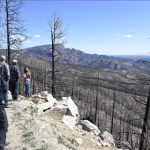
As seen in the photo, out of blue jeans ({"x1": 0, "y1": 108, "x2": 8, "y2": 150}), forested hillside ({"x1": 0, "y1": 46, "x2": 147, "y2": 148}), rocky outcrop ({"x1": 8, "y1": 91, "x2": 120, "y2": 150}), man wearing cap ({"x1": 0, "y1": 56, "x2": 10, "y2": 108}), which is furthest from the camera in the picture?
forested hillside ({"x1": 0, "y1": 46, "x2": 147, "y2": 148})

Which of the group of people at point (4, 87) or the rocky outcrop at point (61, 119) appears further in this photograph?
the rocky outcrop at point (61, 119)

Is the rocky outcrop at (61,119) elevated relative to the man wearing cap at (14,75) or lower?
lower

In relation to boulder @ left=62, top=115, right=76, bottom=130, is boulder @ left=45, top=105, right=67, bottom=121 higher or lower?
higher

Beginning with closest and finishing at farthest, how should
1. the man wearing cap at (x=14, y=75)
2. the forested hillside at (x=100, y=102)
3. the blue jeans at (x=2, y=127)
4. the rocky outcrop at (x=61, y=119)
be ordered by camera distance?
the blue jeans at (x=2, y=127), the rocky outcrop at (x=61, y=119), the man wearing cap at (x=14, y=75), the forested hillside at (x=100, y=102)

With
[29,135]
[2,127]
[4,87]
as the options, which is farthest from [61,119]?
[2,127]

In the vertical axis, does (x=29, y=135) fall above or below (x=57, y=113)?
above

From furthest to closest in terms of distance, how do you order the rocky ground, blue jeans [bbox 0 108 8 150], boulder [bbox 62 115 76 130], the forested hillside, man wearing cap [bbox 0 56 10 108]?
1. the forested hillside
2. boulder [bbox 62 115 76 130]
3. man wearing cap [bbox 0 56 10 108]
4. the rocky ground
5. blue jeans [bbox 0 108 8 150]

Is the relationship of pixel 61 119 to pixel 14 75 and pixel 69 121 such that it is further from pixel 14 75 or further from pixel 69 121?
pixel 14 75

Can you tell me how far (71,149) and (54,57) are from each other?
9.73 metres

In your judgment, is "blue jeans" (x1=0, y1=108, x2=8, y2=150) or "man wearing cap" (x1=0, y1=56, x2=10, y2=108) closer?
"blue jeans" (x1=0, y1=108, x2=8, y2=150)

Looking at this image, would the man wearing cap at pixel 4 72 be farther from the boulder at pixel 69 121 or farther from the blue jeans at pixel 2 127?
the boulder at pixel 69 121

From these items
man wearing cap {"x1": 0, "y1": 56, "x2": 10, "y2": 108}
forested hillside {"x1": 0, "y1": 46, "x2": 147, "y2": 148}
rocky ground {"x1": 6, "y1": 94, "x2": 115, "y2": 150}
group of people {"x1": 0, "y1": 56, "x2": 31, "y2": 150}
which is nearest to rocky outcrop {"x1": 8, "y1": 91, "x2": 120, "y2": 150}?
rocky ground {"x1": 6, "y1": 94, "x2": 115, "y2": 150}

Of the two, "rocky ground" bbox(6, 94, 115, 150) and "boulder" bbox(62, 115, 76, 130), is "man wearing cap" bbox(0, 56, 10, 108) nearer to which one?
"rocky ground" bbox(6, 94, 115, 150)

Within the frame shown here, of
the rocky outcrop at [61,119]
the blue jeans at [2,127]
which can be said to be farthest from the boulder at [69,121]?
the blue jeans at [2,127]
